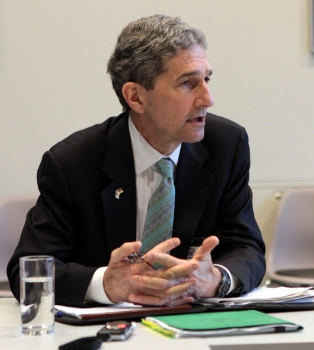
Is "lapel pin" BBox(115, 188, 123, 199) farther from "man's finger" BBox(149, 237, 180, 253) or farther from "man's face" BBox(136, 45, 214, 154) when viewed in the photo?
"man's finger" BBox(149, 237, 180, 253)

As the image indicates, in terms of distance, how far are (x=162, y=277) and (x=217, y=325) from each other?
0.35 meters

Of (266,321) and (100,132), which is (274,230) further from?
(266,321)

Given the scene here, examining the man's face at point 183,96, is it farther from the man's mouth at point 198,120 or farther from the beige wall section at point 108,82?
the beige wall section at point 108,82

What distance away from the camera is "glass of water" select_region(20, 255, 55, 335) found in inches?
55.1

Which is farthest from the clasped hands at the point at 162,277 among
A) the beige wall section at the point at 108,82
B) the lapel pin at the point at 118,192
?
the beige wall section at the point at 108,82

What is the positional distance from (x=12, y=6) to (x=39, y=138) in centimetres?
73

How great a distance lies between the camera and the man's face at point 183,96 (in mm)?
2096

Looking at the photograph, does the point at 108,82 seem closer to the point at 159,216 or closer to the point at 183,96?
the point at 183,96

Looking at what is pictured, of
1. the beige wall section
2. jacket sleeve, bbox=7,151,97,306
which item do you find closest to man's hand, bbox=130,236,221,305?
jacket sleeve, bbox=7,151,97,306

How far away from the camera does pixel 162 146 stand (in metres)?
2.25

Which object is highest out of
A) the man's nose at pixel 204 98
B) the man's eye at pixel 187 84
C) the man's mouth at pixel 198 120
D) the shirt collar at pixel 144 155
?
the man's eye at pixel 187 84

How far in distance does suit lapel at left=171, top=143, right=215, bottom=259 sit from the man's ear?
8.3 inches

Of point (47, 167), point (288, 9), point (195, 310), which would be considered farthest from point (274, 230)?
point (195, 310)

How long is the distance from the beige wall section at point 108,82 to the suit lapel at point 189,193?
55.6 inches
